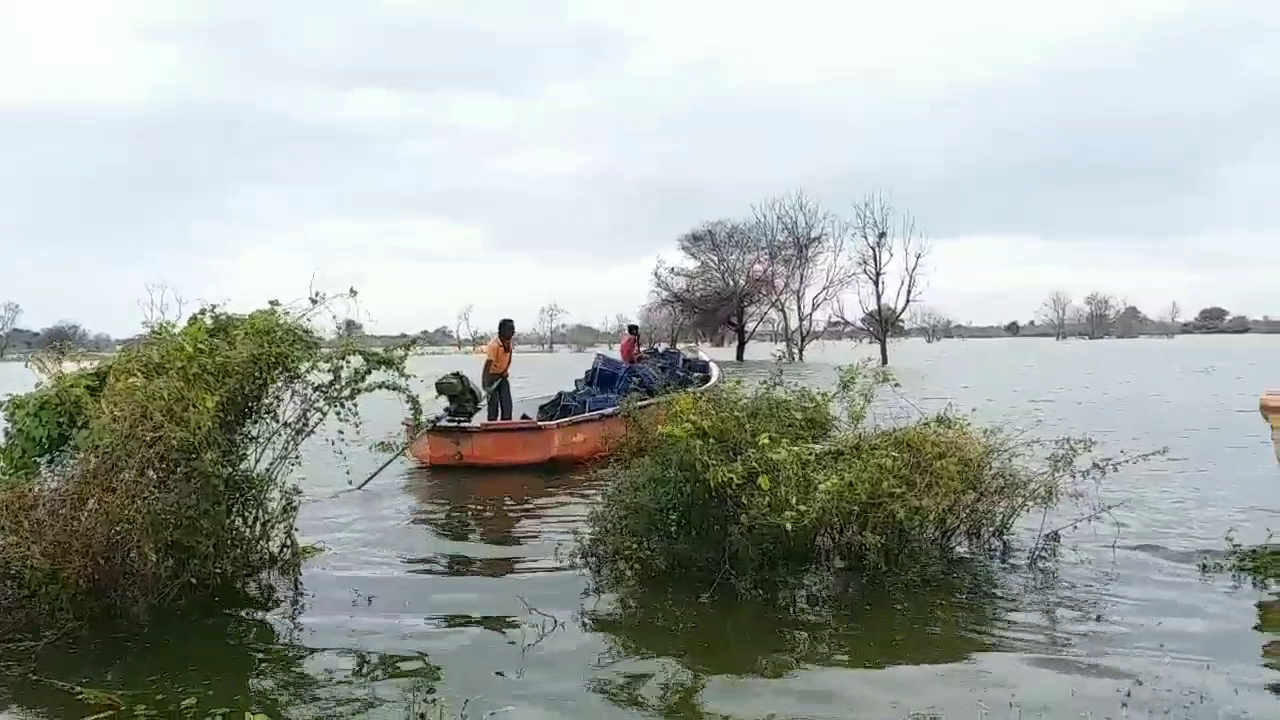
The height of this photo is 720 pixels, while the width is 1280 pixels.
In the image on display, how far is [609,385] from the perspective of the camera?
56.2 feet

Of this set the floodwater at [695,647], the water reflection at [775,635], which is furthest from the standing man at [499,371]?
the water reflection at [775,635]

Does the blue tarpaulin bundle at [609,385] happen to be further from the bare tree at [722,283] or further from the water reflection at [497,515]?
the bare tree at [722,283]

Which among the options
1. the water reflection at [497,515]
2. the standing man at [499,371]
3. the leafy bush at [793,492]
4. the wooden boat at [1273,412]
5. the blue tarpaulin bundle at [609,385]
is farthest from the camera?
the blue tarpaulin bundle at [609,385]

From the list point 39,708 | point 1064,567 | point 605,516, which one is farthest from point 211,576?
point 1064,567

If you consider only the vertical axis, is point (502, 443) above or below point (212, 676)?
above

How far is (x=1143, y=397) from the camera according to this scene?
1123 inches

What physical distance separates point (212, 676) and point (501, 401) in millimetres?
9220

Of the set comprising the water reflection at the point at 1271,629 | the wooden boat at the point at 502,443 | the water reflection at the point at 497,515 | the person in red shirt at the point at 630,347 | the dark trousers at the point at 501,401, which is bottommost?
the water reflection at the point at 1271,629

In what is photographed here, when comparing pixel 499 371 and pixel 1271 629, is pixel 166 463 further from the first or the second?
pixel 499 371

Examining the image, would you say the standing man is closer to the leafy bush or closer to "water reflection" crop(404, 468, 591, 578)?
"water reflection" crop(404, 468, 591, 578)

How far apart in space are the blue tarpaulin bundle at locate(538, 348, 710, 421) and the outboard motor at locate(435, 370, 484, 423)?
199cm

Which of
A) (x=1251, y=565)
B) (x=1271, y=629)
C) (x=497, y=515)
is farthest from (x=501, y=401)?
(x=1271, y=629)

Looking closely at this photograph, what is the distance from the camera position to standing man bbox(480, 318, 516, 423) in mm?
14398

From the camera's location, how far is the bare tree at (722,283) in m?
55.7
